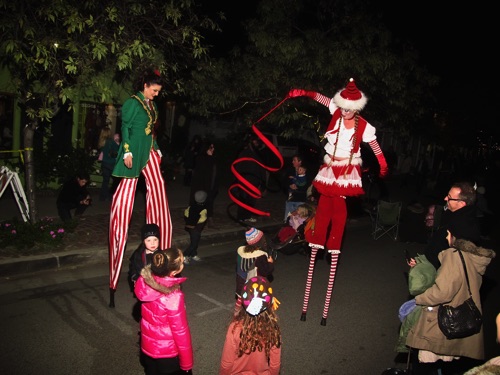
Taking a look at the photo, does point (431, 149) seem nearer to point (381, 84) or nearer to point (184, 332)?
point (381, 84)

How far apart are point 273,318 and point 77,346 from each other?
244cm

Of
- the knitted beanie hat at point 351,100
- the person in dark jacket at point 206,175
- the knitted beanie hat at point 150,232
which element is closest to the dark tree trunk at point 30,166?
the person in dark jacket at point 206,175

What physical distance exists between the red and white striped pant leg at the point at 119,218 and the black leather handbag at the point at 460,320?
373 cm

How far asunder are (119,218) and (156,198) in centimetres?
54

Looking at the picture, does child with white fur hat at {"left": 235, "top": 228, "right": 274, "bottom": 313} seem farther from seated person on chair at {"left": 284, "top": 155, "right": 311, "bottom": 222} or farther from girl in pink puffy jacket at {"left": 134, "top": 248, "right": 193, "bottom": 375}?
seated person on chair at {"left": 284, "top": 155, "right": 311, "bottom": 222}

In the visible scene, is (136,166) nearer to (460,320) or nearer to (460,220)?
(460,220)

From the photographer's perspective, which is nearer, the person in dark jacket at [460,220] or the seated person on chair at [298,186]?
the person in dark jacket at [460,220]

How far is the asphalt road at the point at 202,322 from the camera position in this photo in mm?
4203

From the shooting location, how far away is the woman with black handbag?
11.6 ft

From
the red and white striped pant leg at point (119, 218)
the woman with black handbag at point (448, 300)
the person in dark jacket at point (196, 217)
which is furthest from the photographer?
the person in dark jacket at point (196, 217)

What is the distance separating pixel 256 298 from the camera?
309cm

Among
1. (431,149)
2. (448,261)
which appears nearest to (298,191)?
(448,261)

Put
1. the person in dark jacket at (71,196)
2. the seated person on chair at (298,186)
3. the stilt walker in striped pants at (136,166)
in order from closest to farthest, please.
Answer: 1. the stilt walker in striped pants at (136,166)
2. the person in dark jacket at (71,196)
3. the seated person on chair at (298,186)

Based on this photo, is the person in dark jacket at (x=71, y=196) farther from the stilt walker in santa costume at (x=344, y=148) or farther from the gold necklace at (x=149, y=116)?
the stilt walker in santa costume at (x=344, y=148)
